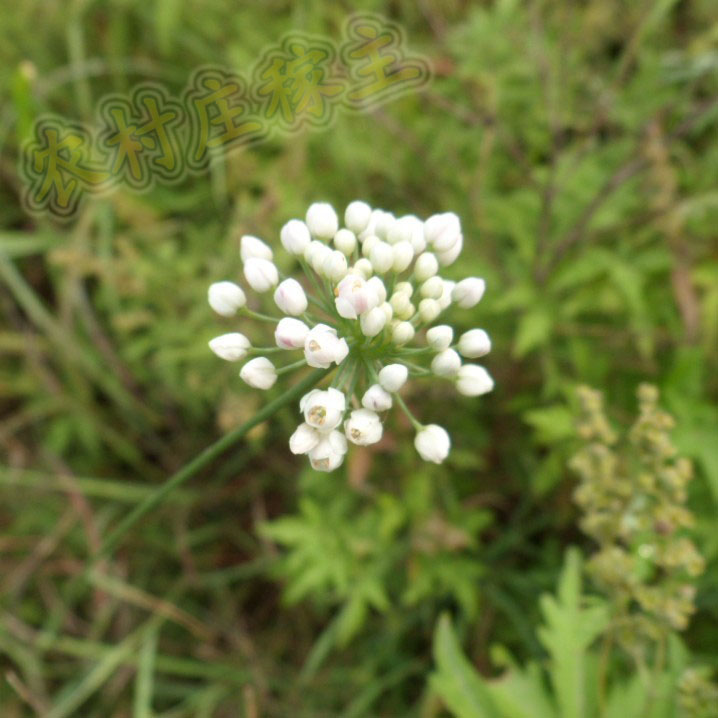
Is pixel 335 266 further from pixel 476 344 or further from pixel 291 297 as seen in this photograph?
pixel 476 344

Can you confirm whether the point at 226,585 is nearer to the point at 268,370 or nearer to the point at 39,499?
the point at 39,499

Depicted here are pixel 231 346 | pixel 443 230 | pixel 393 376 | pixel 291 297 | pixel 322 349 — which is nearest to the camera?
pixel 322 349

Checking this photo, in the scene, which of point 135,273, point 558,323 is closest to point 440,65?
point 558,323

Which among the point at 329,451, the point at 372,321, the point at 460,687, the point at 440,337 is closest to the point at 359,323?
the point at 372,321

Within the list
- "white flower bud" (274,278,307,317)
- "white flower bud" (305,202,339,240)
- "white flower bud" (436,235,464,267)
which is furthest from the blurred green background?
"white flower bud" (274,278,307,317)

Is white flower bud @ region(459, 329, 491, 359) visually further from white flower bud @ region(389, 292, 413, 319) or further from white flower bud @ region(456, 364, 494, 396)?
white flower bud @ region(389, 292, 413, 319)

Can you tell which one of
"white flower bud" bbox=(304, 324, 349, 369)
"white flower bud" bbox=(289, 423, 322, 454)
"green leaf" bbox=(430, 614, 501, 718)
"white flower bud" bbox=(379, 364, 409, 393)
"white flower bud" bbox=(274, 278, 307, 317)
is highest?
"white flower bud" bbox=(274, 278, 307, 317)

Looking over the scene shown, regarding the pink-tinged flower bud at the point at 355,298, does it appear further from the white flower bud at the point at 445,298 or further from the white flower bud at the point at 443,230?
the white flower bud at the point at 443,230
